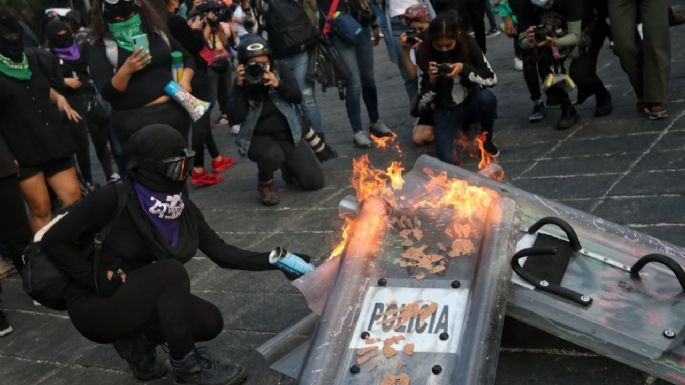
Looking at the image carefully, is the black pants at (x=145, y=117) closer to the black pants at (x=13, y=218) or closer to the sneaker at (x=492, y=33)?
the black pants at (x=13, y=218)

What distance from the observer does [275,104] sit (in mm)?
6188

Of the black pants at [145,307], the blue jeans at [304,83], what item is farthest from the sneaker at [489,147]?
the black pants at [145,307]

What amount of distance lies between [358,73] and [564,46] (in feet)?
6.39

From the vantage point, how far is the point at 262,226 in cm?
578

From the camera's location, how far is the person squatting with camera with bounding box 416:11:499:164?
5.82 metres

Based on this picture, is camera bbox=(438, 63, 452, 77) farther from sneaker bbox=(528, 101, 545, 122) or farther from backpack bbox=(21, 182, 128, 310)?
backpack bbox=(21, 182, 128, 310)

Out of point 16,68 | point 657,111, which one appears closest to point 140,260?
point 16,68

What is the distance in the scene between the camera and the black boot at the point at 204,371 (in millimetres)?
3355

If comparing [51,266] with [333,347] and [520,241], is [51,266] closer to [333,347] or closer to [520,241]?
[333,347]

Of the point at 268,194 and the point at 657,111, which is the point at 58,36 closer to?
the point at 268,194

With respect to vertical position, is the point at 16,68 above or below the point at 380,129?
above

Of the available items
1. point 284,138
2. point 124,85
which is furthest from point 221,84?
point 124,85

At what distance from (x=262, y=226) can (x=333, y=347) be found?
3.19 meters

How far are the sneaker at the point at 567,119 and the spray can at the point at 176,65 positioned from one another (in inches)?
129
